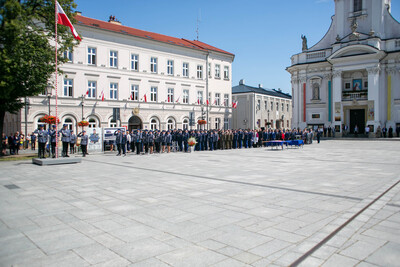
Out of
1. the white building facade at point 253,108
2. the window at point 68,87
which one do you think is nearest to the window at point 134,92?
the window at point 68,87

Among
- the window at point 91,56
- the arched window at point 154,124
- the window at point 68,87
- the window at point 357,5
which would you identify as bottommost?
the arched window at point 154,124

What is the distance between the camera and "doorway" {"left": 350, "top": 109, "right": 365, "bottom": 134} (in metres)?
46.4

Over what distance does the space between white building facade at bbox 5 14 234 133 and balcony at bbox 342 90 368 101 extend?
18095 mm

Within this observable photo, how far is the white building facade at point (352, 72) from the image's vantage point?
1695 inches

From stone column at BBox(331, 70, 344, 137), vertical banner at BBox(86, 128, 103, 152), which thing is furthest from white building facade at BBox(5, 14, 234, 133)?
stone column at BBox(331, 70, 344, 137)

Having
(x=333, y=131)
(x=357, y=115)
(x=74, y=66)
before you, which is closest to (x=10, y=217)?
(x=74, y=66)

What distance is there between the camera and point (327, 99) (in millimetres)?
48562

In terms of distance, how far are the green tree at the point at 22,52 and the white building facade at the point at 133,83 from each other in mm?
7714

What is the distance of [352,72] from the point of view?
1843 inches

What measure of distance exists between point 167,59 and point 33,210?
36.4m

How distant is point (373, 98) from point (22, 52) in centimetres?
4318

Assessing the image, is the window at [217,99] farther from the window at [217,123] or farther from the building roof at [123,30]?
the building roof at [123,30]

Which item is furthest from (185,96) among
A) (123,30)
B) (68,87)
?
(68,87)

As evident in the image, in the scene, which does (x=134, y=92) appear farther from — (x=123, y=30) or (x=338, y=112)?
(x=338, y=112)
